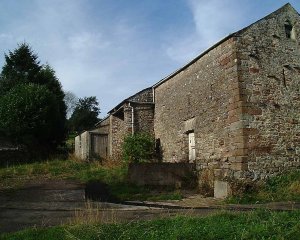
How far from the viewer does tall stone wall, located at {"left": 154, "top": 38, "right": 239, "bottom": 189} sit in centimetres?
1338

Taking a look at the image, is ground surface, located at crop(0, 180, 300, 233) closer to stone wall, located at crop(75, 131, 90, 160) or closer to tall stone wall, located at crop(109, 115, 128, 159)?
tall stone wall, located at crop(109, 115, 128, 159)

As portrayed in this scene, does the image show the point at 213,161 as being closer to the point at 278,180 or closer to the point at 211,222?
the point at 278,180

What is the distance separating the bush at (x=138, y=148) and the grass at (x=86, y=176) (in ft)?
2.36

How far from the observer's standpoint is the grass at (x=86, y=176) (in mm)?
12688

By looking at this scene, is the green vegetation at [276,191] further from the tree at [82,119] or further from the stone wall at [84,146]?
the tree at [82,119]

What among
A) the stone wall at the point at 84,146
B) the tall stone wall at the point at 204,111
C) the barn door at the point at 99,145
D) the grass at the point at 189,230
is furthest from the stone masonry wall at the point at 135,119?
the grass at the point at 189,230

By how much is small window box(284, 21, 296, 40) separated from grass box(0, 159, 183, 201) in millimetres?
7577

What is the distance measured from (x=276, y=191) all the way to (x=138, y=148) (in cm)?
803

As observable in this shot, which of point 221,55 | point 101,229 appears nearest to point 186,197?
point 221,55

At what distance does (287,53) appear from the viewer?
1424 cm

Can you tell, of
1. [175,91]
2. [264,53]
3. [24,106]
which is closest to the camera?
[264,53]

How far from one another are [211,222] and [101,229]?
6.55 feet

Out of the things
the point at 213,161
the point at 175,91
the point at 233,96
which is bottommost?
the point at 213,161

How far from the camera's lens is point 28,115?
A: 70.8 feet
